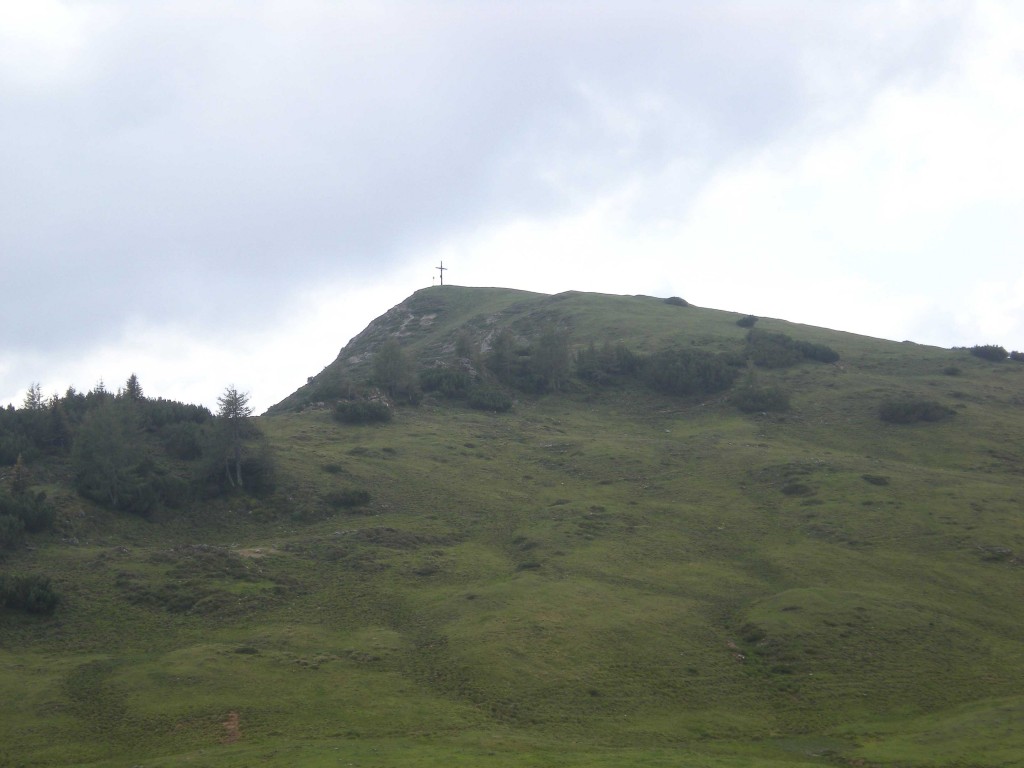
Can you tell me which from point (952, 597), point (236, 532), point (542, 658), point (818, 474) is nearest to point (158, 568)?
point (236, 532)

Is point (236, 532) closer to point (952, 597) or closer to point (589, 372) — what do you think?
point (952, 597)

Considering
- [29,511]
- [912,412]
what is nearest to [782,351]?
[912,412]

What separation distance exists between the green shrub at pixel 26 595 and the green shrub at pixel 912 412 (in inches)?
3151

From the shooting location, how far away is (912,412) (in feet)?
297

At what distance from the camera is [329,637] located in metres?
45.4

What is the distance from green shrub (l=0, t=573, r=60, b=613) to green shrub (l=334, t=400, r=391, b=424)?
2007 inches

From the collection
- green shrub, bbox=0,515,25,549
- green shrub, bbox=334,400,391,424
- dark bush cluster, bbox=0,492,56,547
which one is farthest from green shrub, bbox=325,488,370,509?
green shrub, bbox=334,400,391,424

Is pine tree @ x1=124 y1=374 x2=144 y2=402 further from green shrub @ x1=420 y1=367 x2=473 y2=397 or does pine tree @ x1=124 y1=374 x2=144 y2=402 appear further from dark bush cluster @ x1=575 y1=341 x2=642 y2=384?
dark bush cluster @ x1=575 y1=341 x2=642 y2=384

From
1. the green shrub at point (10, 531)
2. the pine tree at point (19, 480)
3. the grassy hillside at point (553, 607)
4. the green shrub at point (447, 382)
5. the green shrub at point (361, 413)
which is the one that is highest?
the green shrub at point (447, 382)

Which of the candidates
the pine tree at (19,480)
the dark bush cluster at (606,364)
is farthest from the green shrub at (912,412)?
the pine tree at (19,480)

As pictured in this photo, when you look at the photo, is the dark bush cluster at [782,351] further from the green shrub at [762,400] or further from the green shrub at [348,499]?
the green shrub at [348,499]

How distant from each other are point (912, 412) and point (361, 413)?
60.7 metres

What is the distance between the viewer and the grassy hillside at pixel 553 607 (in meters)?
34.7

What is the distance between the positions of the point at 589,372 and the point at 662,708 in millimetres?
81759
